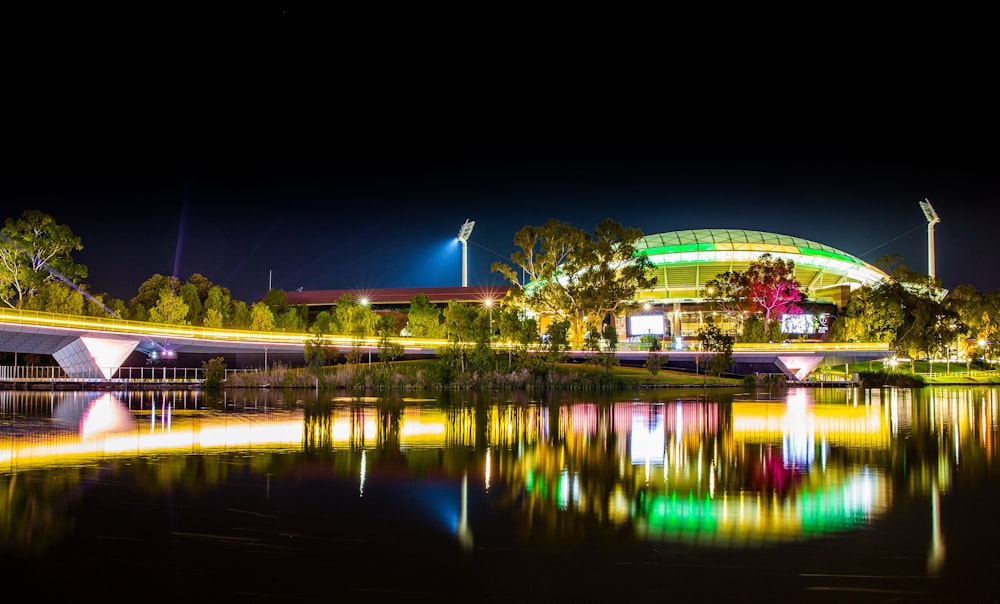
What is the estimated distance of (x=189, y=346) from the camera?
62.9 metres

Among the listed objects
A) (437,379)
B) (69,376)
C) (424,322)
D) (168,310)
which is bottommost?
(437,379)

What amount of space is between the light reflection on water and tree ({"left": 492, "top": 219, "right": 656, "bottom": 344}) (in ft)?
125

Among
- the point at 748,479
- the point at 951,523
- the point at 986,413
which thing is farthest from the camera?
the point at 986,413

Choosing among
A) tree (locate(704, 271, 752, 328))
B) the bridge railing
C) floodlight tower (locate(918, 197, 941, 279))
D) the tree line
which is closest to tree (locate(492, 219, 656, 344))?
the tree line

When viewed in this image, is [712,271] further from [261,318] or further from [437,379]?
[437,379]

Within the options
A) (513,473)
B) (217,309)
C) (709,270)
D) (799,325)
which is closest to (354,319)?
(217,309)

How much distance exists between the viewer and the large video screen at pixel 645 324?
97.6 meters

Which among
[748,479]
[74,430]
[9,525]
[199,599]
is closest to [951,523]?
[748,479]

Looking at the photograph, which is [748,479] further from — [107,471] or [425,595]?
[107,471]

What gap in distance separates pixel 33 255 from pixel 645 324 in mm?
65803

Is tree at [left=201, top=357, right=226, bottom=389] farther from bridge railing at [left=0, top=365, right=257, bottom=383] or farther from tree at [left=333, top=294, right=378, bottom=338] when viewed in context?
tree at [left=333, top=294, right=378, bottom=338]

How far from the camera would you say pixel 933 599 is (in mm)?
7281

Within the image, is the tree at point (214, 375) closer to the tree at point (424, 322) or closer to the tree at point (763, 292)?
the tree at point (424, 322)

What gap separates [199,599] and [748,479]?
9588mm
